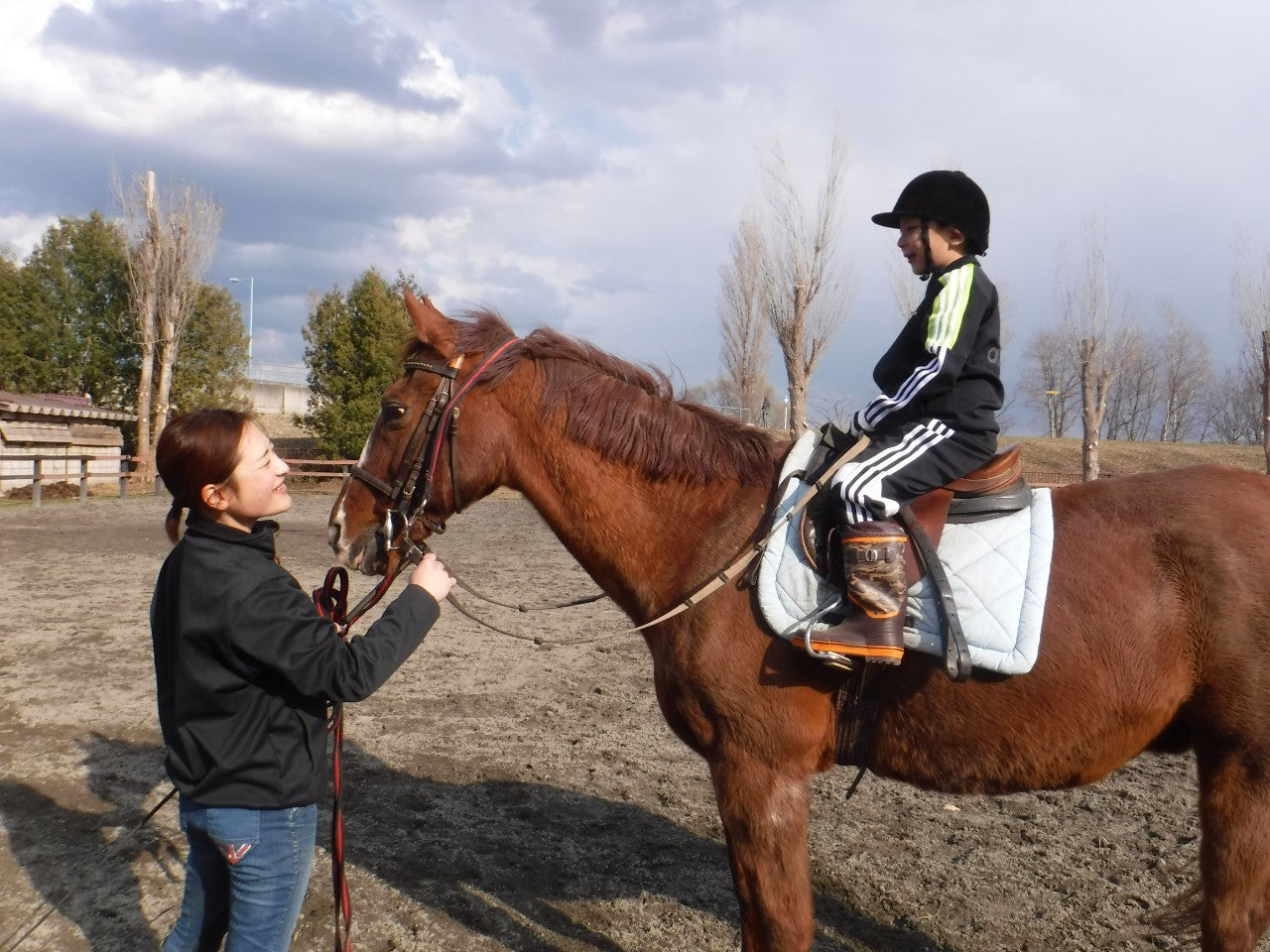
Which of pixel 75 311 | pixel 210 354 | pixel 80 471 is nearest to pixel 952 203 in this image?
pixel 80 471

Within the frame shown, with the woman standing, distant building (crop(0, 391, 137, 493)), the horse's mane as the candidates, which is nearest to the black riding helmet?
the horse's mane

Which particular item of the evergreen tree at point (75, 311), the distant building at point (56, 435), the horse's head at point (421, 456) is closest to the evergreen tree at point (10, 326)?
the evergreen tree at point (75, 311)

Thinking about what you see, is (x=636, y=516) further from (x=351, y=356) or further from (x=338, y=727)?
(x=351, y=356)

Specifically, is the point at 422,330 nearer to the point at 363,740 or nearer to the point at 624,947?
the point at 624,947

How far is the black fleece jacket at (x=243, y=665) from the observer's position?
1899mm

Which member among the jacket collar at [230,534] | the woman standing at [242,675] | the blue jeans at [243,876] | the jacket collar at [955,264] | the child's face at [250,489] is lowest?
the blue jeans at [243,876]

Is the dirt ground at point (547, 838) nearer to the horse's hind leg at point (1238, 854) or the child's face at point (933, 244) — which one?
the horse's hind leg at point (1238, 854)

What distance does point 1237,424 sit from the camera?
181ft

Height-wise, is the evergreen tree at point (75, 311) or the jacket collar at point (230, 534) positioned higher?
the evergreen tree at point (75, 311)

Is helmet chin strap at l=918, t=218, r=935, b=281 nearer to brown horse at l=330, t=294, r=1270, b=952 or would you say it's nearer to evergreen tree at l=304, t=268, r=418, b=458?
brown horse at l=330, t=294, r=1270, b=952

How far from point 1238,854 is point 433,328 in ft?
9.45

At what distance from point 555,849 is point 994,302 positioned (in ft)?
10.2

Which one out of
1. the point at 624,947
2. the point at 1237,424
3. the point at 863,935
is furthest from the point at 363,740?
the point at 1237,424

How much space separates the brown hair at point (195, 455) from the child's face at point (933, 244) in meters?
2.15
